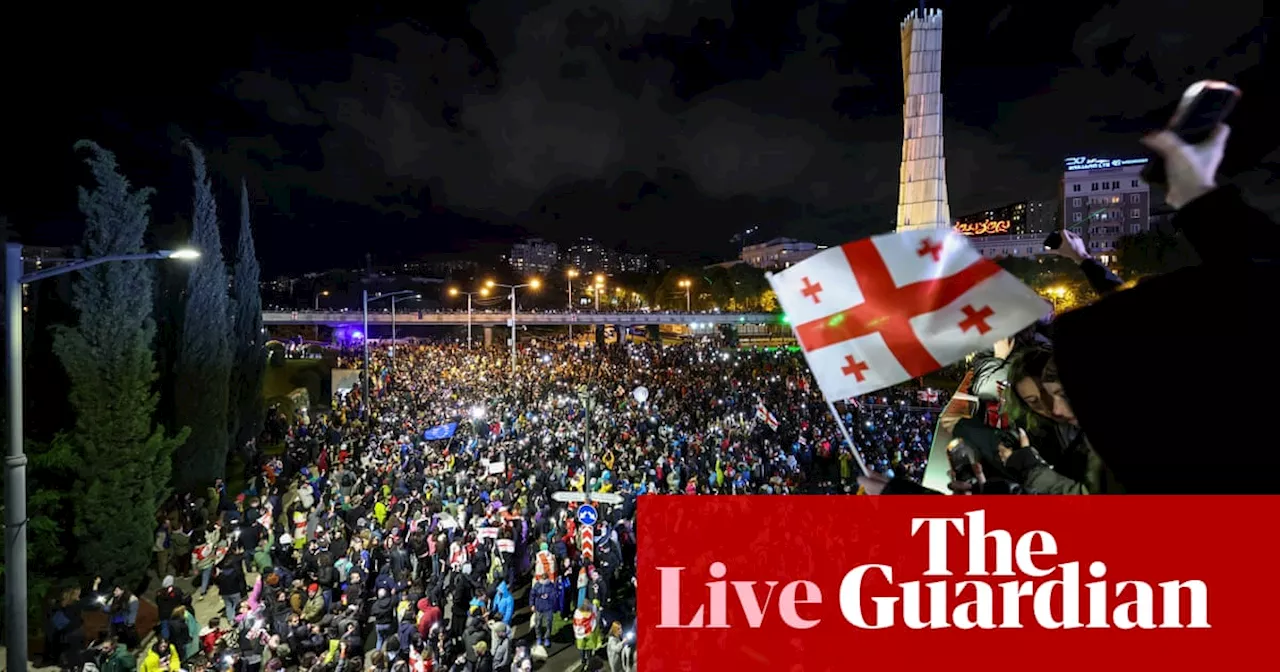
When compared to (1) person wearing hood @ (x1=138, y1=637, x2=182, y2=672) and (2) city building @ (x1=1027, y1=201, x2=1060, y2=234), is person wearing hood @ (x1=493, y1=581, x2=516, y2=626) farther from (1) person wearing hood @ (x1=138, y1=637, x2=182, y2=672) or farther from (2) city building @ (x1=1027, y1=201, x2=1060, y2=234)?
(2) city building @ (x1=1027, y1=201, x2=1060, y2=234)

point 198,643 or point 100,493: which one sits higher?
point 100,493

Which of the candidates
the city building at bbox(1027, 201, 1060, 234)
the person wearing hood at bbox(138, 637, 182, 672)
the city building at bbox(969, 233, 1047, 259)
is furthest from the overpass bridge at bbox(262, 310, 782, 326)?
the city building at bbox(1027, 201, 1060, 234)

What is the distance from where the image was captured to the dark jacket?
1545mm

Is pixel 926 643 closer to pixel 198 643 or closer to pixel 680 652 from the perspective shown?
pixel 680 652

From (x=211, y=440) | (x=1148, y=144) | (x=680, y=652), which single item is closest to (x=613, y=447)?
(x=211, y=440)

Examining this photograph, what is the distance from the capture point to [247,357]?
2352 centimetres

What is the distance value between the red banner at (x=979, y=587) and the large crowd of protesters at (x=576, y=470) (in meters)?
0.20

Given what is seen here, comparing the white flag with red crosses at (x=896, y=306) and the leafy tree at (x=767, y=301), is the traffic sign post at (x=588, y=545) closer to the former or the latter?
the white flag with red crosses at (x=896, y=306)

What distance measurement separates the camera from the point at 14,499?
6.57 m

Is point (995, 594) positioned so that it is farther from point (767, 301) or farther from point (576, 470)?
point (767, 301)

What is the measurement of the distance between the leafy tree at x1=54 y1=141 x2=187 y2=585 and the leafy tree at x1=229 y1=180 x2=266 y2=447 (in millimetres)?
9713

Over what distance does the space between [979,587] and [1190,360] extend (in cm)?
104

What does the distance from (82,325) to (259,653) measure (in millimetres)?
8088

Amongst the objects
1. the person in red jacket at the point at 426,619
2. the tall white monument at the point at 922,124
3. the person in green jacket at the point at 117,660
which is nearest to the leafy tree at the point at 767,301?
the tall white monument at the point at 922,124
